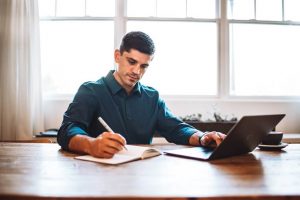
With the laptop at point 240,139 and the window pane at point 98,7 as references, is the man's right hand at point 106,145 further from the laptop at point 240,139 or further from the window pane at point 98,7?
the window pane at point 98,7

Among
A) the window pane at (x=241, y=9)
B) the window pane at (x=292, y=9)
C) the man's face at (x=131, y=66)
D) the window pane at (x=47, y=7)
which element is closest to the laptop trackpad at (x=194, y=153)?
the man's face at (x=131, y=66)

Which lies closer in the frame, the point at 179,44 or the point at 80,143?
the point at 80,143

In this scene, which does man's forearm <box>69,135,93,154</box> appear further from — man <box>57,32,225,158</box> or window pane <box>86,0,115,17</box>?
window pane <box>86,0,115,17</box>

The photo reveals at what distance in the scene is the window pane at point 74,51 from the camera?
3.19m

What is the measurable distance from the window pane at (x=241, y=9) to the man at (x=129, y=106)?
7.07 feet

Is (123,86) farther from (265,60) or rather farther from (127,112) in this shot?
(265,60)

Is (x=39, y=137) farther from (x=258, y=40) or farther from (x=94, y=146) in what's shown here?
(x=258, y=40)

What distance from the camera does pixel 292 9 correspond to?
11.1 ft

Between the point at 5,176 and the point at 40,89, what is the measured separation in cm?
238

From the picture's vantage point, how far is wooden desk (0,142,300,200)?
1.96 ft

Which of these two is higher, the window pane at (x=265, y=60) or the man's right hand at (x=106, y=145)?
the window pane at (x=265, y=60)

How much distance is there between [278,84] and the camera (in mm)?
3367

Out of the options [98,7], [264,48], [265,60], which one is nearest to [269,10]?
[264,48]

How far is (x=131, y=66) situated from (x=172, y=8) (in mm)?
2049
